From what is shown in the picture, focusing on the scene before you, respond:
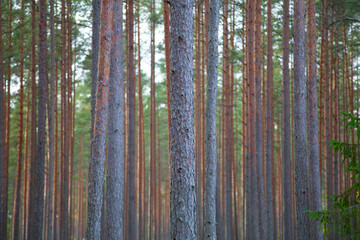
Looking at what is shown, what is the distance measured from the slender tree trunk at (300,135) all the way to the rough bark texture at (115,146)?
15.9 feet

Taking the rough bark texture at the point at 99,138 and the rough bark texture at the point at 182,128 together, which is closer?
the rough bark texture at the point at 182,128

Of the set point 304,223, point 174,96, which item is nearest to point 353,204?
point 174,96

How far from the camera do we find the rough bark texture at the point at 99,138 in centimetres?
777

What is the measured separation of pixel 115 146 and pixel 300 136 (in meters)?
5.14

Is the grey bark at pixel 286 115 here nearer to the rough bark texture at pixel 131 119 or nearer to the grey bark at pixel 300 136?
the grey bark at pixel 300 136

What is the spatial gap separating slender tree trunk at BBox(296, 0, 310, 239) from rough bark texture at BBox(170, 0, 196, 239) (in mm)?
5436

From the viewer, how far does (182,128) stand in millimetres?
5590

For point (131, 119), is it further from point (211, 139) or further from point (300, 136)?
point (300, 136)

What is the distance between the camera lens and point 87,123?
32.2m

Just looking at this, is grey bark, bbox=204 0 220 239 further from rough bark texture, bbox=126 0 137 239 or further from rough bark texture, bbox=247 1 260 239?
rough bark texture, bbox=247 1 260 239

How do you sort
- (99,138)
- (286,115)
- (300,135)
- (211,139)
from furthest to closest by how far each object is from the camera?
1. (286,115)
2. (300,135)
3. (211,139)
4. (99,138)

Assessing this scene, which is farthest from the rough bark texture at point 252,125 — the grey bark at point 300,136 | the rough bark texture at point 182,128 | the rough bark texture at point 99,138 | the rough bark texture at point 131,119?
the rough bark texture at point 182,128

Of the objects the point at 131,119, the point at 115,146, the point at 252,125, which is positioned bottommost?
the point at 115,146

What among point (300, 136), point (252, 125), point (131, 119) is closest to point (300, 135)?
point (300, 136)
